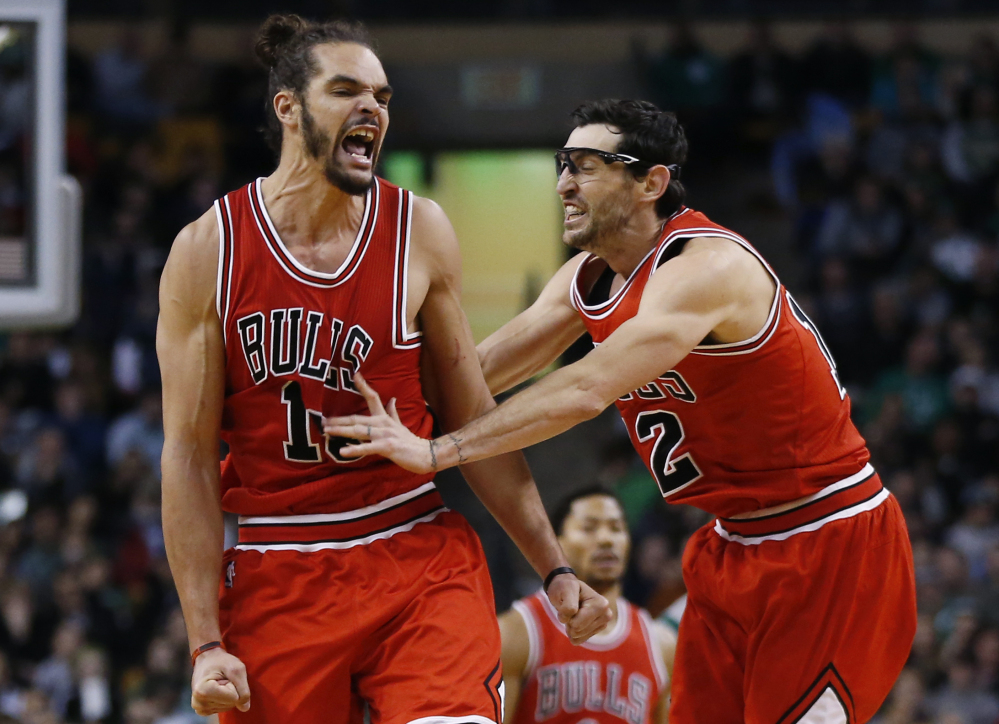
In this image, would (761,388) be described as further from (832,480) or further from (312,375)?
(312,375)

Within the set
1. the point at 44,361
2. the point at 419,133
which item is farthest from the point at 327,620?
the point at 419,133

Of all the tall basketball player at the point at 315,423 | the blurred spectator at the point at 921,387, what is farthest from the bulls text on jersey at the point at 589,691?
the blurred spectator at the point at 921,387

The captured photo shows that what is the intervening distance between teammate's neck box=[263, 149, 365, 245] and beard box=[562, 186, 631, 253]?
75 cm

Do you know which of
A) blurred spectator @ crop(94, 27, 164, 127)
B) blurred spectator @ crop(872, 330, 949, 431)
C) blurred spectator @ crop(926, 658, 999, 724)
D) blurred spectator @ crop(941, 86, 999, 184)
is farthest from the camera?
blurred spectator @ crop(94, 27, 164, 127)

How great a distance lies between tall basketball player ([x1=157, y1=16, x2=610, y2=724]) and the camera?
144 inches

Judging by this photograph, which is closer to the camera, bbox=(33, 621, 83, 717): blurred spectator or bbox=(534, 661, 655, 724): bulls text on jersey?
bbox=(534, 661, 655, 724): bulls text on jersey

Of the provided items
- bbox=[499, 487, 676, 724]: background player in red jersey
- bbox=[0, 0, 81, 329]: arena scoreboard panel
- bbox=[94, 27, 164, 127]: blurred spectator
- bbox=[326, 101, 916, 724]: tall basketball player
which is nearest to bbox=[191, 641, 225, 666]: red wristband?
bbox=[326, 101, 916, 724]: tall basketball player

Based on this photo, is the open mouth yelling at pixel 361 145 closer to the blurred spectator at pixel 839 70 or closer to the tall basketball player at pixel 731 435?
the tall basketball player at pixel 731 435

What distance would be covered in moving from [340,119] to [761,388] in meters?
1.50

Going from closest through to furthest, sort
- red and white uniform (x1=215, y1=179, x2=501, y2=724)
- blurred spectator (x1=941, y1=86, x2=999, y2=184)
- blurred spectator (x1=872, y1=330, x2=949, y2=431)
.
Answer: red and white uniform (x1=215, y1=179, x2=501, y2=724) < blurred spectator (x1=872, y1=330, x2=949, y2=431) < blurred spectator (x1=941, y1=86, x2=999, y2=184)

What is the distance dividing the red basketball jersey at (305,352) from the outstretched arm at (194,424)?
6 centimetres

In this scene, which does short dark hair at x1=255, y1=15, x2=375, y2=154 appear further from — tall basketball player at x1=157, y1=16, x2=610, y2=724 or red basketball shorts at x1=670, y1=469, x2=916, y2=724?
red basketball shorts at x1=670, y1=469, x2=916, y2=724

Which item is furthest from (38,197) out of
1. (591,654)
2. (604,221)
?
(591,654)

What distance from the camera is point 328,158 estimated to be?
148 inches
